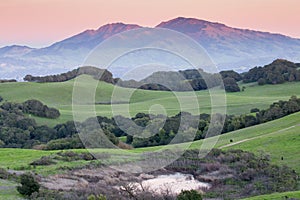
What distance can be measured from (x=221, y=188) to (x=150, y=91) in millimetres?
93709

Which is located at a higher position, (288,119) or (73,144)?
(288,119)

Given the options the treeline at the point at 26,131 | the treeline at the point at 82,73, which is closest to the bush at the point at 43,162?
the treeline at the point at 26,131

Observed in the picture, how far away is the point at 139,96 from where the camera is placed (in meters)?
114

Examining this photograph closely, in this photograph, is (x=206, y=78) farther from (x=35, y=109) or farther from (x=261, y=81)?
(x=35, y=109)

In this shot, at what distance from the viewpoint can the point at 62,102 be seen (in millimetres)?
105125

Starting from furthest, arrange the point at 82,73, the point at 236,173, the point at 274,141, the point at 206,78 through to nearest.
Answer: the point at 82,73, the point at 206,78, the point at 274,141, the point at 236,173

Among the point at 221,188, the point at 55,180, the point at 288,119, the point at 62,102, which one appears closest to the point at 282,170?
the point at 221,188

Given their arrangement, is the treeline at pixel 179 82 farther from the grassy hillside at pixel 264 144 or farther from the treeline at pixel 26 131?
the grassy hillside at pixel 264 144

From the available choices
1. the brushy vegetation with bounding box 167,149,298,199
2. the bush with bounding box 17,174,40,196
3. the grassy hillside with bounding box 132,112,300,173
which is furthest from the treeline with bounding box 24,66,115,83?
the bush with bounding box 17,174,40,196

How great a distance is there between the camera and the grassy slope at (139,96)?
3332 inches

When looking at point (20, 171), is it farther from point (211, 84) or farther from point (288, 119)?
point (211, 84)

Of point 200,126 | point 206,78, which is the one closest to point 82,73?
point 206,78

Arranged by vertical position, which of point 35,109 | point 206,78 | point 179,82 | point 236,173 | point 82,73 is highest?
point 82,73

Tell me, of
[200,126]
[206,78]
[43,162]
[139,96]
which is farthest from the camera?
[206,78]
